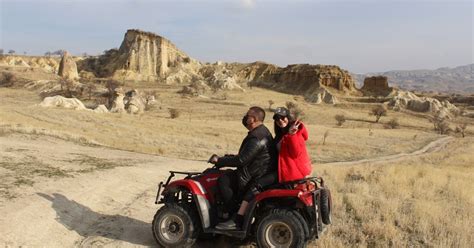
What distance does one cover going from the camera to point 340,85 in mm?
120375

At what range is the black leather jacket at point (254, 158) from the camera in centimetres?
656

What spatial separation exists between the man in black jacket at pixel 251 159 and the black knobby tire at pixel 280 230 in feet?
1.55

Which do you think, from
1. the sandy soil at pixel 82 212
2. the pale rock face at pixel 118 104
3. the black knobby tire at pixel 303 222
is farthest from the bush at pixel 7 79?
the black knobby tire at pixel 303 222

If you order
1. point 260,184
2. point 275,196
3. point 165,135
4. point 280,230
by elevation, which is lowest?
point 165,135

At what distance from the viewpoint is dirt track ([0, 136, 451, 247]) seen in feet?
25.1

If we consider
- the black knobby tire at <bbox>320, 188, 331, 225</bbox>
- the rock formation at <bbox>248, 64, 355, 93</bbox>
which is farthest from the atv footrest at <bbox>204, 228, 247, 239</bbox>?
the rock formation at <bbox>248, 64, 355, 93</bbox>

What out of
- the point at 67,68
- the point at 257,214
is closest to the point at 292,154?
the point at 257,214

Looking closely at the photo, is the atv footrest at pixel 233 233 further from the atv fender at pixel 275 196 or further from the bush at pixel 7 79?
the bush at pixel 7 79

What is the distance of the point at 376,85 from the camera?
12575 cm

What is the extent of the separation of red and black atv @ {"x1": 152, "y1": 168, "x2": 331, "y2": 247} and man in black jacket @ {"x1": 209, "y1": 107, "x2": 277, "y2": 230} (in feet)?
0.92

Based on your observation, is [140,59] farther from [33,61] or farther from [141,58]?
[33,61]

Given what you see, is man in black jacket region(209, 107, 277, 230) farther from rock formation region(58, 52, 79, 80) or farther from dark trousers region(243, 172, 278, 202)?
rock formation region(58, 52, 79, 80)

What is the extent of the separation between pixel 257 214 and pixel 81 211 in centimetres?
430

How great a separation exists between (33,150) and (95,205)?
7042 mm
